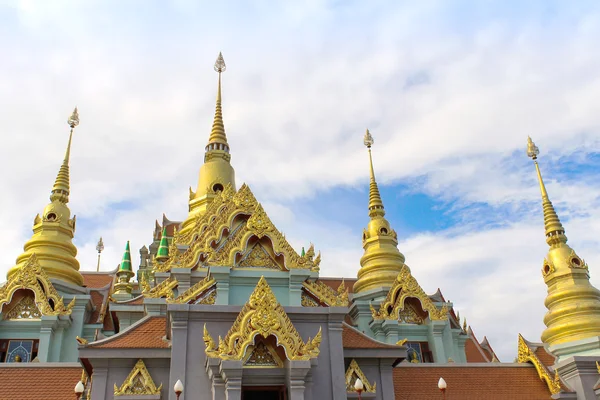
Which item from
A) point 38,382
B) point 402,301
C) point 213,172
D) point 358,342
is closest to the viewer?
point 358,342

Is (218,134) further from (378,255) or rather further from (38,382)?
(38,382)

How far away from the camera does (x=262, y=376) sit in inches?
499

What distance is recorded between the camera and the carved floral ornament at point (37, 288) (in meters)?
22.7

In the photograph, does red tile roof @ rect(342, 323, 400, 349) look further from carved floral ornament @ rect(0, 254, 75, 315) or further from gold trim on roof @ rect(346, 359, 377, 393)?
carved floral ornament @ rect(0, 254, 75, 315)

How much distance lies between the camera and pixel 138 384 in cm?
1395

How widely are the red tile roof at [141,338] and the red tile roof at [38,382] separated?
92.5 inches

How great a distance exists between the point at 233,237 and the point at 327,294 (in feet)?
10.5

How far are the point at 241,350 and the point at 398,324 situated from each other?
44.0 feet

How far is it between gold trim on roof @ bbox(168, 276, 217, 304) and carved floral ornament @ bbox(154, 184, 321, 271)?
0.45 meters

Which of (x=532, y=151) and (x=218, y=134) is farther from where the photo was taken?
(x=218, y=134)

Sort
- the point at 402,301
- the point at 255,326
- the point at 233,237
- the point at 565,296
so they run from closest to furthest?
1. the point at 255,326
2. the point at 233,237
3. the point at 565,296
4. the point at 402,301

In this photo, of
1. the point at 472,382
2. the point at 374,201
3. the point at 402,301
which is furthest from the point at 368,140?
the point at 472,382

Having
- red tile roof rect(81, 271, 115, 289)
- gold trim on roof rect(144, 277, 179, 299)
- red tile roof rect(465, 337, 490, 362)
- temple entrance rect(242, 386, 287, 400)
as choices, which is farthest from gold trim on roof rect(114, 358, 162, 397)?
red tile roof rect(465, 337, 490, 362)

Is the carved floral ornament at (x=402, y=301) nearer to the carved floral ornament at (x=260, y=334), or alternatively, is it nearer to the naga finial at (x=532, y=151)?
the naga finial at (x=532, y=151)
